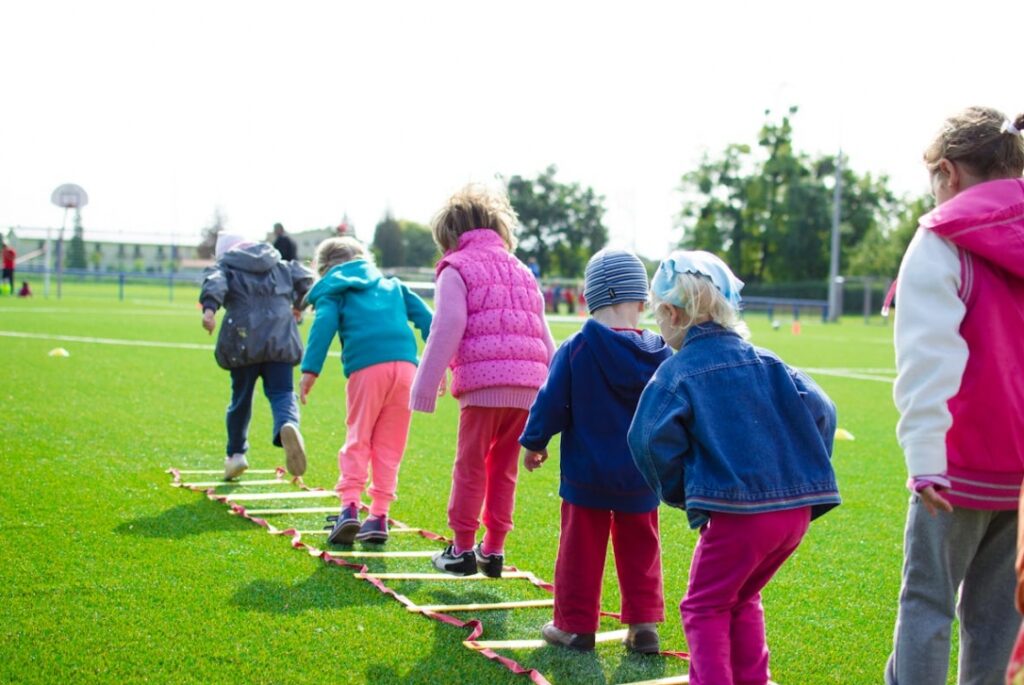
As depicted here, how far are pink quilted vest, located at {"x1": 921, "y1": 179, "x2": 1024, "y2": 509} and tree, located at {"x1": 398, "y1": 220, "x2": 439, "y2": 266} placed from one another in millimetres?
95618

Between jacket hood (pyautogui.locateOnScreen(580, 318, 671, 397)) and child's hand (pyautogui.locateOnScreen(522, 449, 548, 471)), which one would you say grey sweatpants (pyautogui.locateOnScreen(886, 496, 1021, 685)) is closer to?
jacket hood (pyautogui.locateOnScreen(580, 318, 671, 397))

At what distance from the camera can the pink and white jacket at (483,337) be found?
5004 mm

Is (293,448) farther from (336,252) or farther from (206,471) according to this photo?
(206,471)

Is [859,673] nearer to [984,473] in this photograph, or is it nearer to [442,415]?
[984,473]

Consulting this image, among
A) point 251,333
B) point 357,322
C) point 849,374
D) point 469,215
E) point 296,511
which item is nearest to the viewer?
point 469,215

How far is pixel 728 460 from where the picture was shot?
10.4 feet

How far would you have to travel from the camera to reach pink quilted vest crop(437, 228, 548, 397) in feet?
16.4

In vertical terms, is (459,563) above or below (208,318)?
below

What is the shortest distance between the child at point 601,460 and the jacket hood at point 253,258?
3.66m

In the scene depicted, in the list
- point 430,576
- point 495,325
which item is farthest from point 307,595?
point 495,325

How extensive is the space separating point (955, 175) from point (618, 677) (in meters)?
2.04

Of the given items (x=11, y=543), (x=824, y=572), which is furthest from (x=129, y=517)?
(x=824, y=572)

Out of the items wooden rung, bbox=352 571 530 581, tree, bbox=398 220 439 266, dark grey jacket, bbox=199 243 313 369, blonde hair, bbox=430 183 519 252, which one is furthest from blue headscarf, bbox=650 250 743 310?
tree, bbox=398 220 439 266

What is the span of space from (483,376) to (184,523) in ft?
6.70
